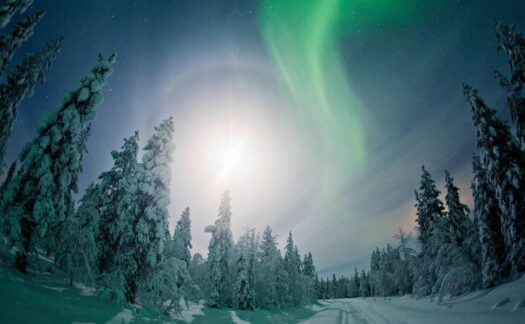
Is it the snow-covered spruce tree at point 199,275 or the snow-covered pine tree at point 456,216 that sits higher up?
the snow-covered pine tree at point 456,216

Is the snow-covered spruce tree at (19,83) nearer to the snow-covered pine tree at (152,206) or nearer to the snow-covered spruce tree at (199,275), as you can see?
the snow-covered pine tree at (152,206)

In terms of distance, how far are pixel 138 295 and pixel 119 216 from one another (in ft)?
18.0

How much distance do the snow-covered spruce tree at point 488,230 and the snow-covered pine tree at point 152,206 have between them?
25321 mm

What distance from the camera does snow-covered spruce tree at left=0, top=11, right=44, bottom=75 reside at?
36.1ft

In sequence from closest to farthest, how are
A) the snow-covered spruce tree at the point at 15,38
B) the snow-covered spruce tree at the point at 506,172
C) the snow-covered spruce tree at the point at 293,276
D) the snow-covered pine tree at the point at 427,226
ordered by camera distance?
the snow-covered spruce tree at the point at 15,38, the snow-covered spruce tree at the point at 506,172, the snow-covered pine tree at the point at 427,226, the snow-covered spruce tree at the point at 293,276

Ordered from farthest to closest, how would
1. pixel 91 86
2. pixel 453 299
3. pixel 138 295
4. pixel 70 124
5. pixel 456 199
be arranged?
pixel 456 199 < pixel 453 299 < pixel 138 295 < pixel 91 86 < pixel 70 124

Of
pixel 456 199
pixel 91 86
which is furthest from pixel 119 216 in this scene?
pixel 456 199

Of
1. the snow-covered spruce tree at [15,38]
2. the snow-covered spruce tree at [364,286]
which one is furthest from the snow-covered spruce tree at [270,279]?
the snow-covered spruce tree at [364,286]

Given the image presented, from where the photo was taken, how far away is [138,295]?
1500 cm

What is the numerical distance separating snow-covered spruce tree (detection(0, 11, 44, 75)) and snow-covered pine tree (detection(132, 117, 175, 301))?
8151mm

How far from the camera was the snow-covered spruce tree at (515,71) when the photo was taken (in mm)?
12195

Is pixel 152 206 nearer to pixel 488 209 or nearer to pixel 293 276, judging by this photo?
pixel 488 209

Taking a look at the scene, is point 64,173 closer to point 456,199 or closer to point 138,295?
point 138,295

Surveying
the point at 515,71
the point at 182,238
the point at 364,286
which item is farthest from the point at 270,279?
the point at 364,286
